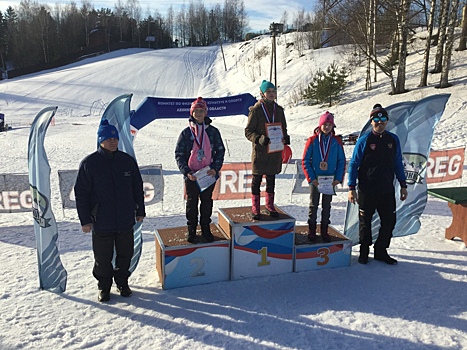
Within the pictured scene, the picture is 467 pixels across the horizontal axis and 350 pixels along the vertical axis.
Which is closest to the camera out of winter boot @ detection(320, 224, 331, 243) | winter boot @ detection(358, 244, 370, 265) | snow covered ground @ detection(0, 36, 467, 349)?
snow covered ground @ detection(0, 36, 467, 349)

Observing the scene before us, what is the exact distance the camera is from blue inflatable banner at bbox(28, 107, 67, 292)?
4285 mm

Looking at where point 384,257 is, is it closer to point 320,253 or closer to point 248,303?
point 320,253

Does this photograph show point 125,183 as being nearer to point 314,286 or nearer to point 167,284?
point 167,284

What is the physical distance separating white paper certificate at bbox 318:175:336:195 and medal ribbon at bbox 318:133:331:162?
0.25 m

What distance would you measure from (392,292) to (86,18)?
281ft

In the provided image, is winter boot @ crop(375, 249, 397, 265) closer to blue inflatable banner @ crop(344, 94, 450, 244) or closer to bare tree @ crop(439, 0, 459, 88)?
blue inflatable banner @ crop(344, 94, 450, 244)

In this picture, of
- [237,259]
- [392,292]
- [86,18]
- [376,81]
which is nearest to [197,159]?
[237,259]

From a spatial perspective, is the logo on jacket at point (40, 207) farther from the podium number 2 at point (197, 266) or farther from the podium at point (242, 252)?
the podium number 2 at point (197, 266)

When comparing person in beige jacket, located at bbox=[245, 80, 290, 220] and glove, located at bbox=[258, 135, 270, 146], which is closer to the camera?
glove, located at bbox=[258, 135, 270, 146]

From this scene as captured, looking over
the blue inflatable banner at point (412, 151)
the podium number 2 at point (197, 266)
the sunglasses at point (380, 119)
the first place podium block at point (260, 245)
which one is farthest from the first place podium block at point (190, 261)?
the sunglasses at point (380, 119)

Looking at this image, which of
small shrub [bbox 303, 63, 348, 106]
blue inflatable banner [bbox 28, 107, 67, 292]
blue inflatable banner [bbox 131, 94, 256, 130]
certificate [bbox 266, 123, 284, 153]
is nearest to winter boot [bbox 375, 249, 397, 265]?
certificate [bbox 266, 123, 284, 153]

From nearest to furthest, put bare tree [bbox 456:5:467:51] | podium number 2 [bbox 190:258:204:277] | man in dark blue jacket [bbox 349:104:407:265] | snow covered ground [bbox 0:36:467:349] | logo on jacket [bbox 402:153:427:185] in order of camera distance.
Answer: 1. snow covered ground [bbox 0:36:467:349]
2. podium number 2 [bbox 190:258:204:277]
3. man in dark blue jacket [bbox 349:104:407:265]
4. logo on jacket [bbox 402:153:427:185]
5. bare tree [bbox 456:5:467:51]

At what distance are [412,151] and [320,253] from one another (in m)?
2.21

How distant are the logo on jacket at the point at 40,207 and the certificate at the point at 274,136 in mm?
2815
